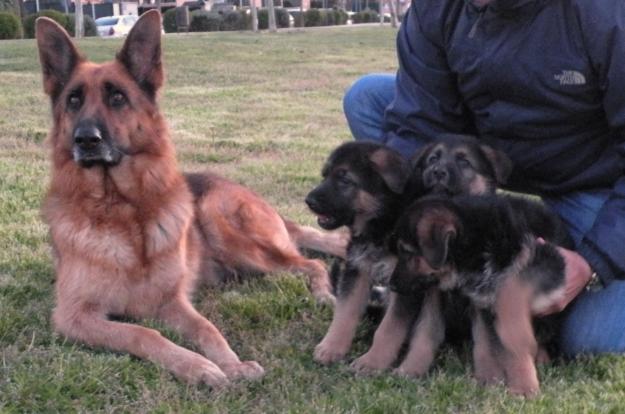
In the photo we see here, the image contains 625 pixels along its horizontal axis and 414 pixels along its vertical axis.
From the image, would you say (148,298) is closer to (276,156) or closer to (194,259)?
(194,259)

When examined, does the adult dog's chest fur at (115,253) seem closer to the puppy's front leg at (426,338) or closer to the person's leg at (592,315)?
the puppy's front leg at (426,338)

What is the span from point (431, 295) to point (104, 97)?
2.00 m

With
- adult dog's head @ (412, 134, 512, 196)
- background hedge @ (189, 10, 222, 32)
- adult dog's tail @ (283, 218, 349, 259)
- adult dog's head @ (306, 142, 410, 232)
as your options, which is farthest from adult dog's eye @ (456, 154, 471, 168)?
background hedge @ (189, 10, 222, 32)

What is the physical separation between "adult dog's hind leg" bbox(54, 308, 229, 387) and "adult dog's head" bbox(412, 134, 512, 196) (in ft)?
4.50


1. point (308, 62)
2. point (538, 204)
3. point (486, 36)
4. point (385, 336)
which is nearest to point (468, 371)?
point (385, 336)

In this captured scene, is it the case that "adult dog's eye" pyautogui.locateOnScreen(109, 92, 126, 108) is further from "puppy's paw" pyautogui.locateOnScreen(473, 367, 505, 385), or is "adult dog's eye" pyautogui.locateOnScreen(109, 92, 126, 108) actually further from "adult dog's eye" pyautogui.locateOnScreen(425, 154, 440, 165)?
"puppy's paw" pyautogui.locateOnScreen(473, 367, 505, 385)

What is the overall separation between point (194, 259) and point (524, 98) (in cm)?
210

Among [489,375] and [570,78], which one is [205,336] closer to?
[489,375]

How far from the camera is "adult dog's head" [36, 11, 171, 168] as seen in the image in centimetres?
445

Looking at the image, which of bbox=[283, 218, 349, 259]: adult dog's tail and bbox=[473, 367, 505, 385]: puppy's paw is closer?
bbox=[473, 367, 505, 385]: puppy's paw

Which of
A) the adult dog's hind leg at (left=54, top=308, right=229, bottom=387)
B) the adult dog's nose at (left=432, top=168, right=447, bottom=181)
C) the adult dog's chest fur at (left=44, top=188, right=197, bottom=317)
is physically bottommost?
the adult dog's hind leg at (left=54, top=308, right=229, bottom=387)

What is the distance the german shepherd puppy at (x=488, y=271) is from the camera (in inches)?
144

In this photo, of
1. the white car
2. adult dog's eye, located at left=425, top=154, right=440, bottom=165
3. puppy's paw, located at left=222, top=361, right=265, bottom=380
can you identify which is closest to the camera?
puppy's paw, located at left=222, top=361, right=265, bottom=380

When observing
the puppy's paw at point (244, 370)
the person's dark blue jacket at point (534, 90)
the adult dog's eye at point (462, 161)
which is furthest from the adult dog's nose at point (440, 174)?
the puppy's paw at point (244, 370)
